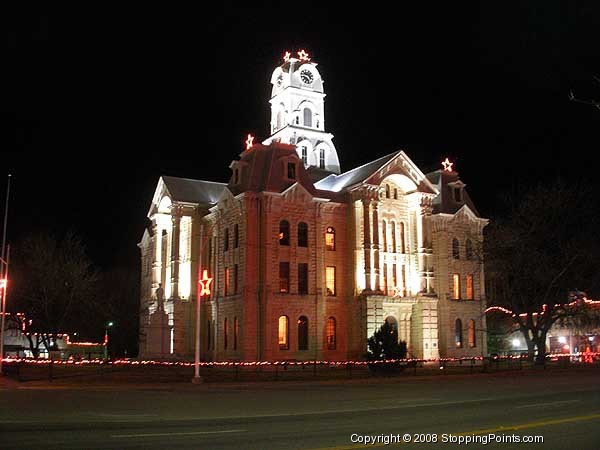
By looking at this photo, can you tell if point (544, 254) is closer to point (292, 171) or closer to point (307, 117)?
point (292, 171)

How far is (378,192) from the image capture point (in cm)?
5862

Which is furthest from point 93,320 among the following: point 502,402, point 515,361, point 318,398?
point 502,402

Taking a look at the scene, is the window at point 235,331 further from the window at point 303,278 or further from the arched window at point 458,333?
the arched window at point 458,333

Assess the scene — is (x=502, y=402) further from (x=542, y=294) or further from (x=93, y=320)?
(x=93, y=320)

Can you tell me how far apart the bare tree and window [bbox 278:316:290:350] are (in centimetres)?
1670

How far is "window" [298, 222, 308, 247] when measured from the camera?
56.6 meters

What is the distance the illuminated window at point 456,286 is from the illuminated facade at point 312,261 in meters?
0.13

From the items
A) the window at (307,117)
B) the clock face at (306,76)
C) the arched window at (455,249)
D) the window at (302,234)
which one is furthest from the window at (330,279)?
the clock face at (306,76)

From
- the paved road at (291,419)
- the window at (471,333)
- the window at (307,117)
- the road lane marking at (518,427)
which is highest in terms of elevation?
the window at (307,117)

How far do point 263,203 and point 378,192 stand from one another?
34.1 feet

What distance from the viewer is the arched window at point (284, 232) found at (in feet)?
183

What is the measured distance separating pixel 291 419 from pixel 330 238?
134 feet

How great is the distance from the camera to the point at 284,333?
54.3 m

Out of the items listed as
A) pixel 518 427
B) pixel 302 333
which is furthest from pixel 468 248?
pixel 518 427
